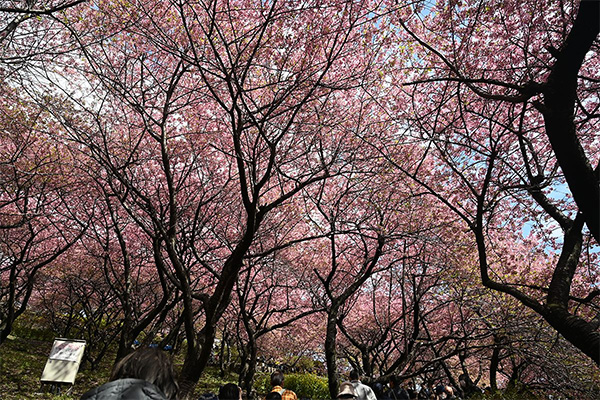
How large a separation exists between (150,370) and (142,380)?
11cm

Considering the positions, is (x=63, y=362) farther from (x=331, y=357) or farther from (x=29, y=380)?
(x=331, y=357)

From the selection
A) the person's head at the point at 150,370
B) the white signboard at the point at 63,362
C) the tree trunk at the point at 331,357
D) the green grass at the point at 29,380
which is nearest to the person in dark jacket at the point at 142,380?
the person's head at the point at 150,370

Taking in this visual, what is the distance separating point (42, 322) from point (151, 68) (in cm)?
2538

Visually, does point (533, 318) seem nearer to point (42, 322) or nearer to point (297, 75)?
point (297, 75)

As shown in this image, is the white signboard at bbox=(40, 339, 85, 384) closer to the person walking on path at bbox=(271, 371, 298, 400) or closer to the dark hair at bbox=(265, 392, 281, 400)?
the person walking on path at bbox=(271, 371, 298, 400)

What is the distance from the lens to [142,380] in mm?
1894

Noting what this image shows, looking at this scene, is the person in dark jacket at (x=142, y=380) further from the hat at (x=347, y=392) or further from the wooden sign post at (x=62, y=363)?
the wooden sign post at (x=62, y=363)

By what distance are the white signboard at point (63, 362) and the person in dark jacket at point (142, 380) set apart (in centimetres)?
812

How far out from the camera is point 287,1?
5020 millimetres

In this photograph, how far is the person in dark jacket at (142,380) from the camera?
179 cm

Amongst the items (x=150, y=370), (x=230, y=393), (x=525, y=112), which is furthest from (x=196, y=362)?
(x=525, y=112)

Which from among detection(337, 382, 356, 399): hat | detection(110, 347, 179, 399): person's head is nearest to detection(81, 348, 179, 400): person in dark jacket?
detection(110, 347, 179, 399): person's head

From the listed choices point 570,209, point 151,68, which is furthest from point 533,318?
point 151,68

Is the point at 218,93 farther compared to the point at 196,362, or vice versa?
the point at 218,93
